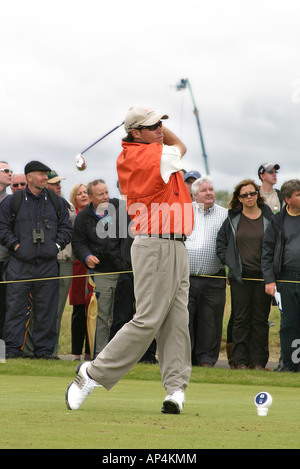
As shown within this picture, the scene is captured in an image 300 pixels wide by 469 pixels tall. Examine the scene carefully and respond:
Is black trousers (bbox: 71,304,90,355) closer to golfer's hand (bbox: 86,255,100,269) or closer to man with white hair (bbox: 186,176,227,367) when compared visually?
golfer's hand (bbox: 86,255,100,269)

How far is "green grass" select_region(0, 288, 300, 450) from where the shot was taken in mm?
4684

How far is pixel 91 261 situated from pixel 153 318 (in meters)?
5.45

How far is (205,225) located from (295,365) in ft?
7.48

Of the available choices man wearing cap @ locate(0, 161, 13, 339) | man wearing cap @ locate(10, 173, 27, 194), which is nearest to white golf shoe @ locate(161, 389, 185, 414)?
man wearing cap @ locate(0, 161, 13, 339)

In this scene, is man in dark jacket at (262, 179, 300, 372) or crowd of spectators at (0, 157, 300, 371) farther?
crowd of spectators at (0, 157, 300, 371)

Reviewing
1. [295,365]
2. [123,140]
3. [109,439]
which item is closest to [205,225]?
[295,365]

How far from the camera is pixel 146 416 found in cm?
592

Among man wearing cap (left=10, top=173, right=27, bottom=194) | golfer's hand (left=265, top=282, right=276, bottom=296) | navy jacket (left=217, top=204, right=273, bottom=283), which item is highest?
man wearing cap (left=10, top=173, right=27, bottom=194)

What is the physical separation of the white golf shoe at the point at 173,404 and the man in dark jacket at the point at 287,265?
4755 mm

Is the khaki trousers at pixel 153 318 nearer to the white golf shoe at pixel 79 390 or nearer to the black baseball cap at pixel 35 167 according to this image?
the white golf shoe at pixel 79 390

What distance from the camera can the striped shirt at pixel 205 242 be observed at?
11.6 metres

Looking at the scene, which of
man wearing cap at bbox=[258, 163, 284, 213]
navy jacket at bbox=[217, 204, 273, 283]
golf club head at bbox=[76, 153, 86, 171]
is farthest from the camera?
man wearing cap at bbox=[258, 163, 284, 213]

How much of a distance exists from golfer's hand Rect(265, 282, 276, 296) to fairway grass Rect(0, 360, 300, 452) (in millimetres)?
1342

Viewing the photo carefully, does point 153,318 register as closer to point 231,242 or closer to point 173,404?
point 173,404
